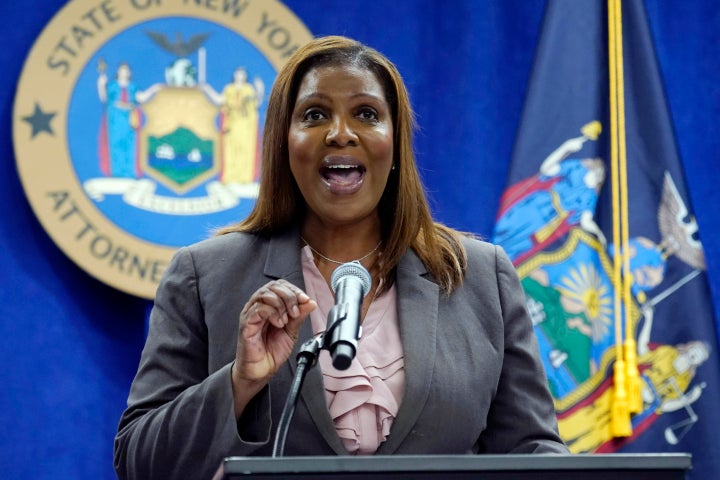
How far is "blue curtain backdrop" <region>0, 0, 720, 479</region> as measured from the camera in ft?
11.3

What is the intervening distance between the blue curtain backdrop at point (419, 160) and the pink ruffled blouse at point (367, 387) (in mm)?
1512

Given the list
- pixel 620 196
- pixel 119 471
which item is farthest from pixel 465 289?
pixel 620 196

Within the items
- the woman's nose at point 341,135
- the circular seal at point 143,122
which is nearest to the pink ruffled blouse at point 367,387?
the woman's nose at point 341,135

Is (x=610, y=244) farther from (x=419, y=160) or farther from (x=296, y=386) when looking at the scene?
(x=296, y=386)

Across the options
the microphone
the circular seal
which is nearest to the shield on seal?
the circular seal

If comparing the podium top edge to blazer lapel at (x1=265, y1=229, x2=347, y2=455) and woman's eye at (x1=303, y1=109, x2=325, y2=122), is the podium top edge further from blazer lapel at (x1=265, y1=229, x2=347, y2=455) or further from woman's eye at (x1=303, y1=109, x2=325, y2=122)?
woman's eye at (x1=303, y1=109, x2=325, y2=122)

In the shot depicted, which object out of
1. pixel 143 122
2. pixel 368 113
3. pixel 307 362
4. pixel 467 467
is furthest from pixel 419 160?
pixel 467 467

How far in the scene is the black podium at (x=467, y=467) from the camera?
1.35m

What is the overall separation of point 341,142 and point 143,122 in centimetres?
156

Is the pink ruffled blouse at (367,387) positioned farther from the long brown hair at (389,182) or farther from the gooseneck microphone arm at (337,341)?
the gooseneck microphone arm at (337,341)

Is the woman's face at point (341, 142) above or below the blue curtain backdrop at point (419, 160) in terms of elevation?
below

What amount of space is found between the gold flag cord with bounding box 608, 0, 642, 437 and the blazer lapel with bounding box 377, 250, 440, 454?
145cm

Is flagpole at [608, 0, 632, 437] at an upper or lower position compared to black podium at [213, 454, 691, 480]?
upper

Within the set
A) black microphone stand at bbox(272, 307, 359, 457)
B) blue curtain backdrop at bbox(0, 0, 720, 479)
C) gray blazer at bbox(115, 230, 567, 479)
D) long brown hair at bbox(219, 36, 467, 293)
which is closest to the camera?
black microphone stand at bbox(272, 307, 359, 457)
